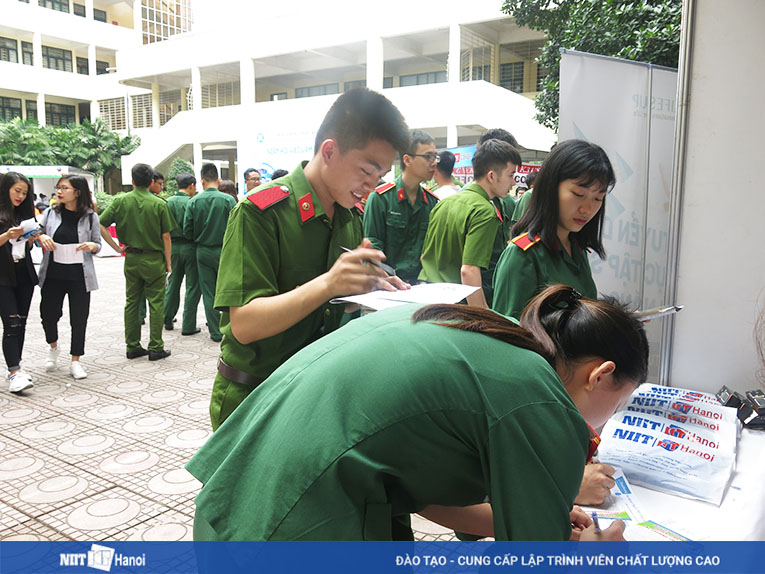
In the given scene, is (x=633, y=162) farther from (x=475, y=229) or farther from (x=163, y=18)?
(x=163, y=18)

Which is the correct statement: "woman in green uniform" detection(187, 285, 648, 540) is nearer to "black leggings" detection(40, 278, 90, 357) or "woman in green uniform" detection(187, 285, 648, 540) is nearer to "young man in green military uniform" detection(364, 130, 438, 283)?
"young man in green military uniform" detection(364, 130, 438, 283)

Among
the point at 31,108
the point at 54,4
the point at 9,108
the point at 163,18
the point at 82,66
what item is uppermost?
the point at 163,18

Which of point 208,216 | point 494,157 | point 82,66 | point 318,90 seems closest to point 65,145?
point 82,66

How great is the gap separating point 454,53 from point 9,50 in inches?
890

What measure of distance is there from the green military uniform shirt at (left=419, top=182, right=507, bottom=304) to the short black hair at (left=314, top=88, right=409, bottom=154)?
1614 mm

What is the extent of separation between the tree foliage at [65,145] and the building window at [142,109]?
191 cm

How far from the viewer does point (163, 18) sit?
32562 mm

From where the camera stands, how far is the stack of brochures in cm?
180

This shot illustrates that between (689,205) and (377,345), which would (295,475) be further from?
(689,205)

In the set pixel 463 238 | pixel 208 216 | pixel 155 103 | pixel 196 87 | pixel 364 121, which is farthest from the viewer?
pixel 155 103

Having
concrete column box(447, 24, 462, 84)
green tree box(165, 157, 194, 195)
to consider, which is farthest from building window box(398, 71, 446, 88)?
green tree box(165, 157, 194, 195)

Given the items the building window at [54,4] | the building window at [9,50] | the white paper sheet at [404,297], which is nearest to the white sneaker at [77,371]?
the white paper sheet at [404,297]

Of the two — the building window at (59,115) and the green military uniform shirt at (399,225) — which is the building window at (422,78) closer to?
the green military uniform shirt at (399,225)

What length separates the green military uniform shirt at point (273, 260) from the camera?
1571 mm
